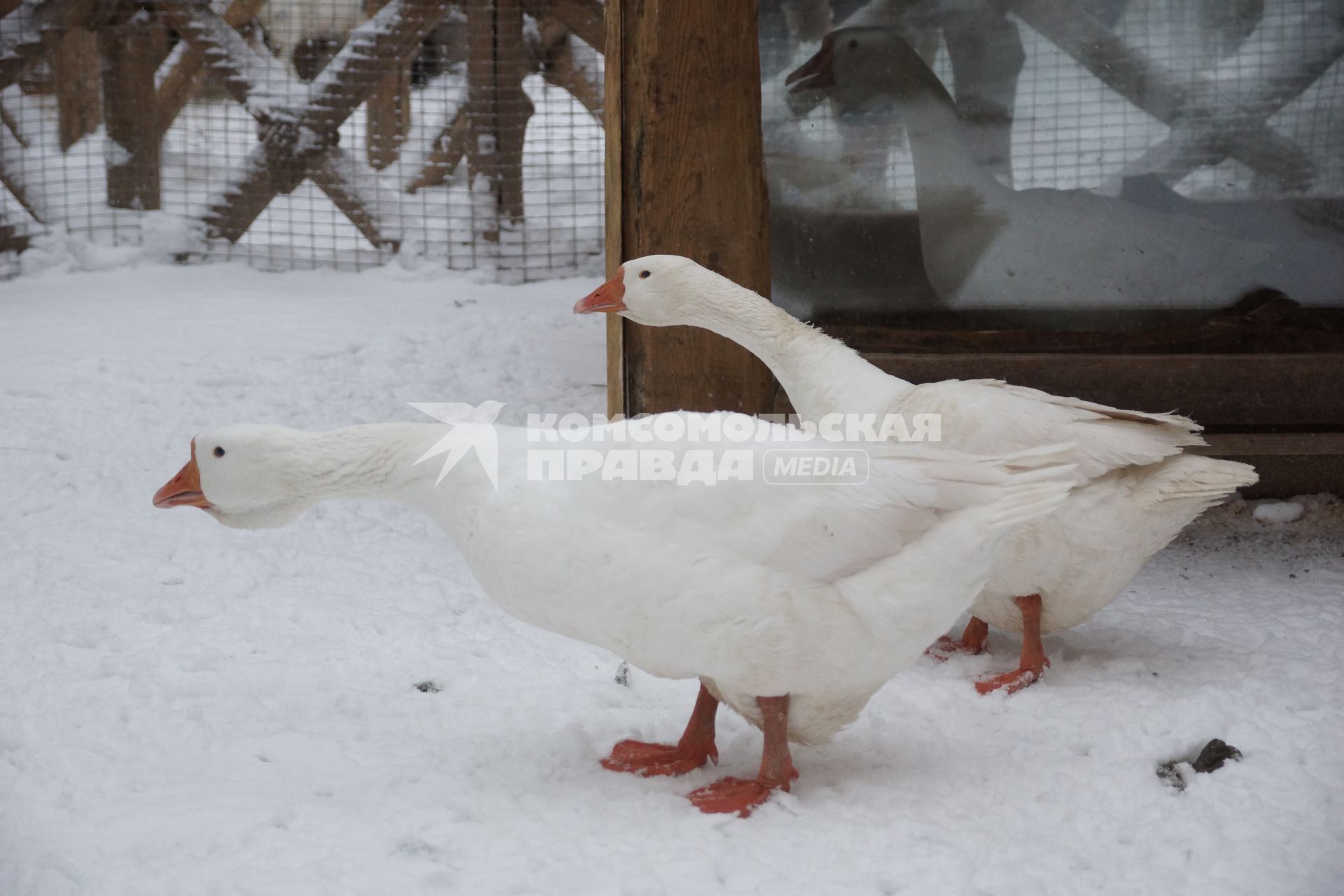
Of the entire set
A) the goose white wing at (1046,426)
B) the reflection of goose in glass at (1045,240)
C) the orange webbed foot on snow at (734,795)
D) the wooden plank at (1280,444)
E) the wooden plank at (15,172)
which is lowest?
the orange webbed foot on snow at (734,795)

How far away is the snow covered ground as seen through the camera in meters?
2.46

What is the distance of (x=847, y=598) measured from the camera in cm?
266

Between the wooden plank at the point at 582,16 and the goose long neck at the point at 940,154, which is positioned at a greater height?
the wooden plank at the point at 582,16

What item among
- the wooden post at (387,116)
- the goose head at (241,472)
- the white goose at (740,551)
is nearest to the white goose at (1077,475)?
the white goose at (740,551)

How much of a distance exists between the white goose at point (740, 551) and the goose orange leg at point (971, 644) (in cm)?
110

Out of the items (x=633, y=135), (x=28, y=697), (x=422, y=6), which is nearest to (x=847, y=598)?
(x=28, y=697)

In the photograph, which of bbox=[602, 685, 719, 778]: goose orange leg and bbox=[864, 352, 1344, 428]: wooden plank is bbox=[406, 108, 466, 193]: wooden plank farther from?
bbox=[602, 685, 719, 778]: goose orange leg

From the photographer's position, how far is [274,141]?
8.04m

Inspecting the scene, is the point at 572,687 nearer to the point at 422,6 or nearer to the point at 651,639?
the point at 651,639

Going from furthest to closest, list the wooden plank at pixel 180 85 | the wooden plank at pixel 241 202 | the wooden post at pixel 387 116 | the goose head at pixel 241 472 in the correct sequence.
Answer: the wooden post at pixel 387 116, the wooden plank at pixel 180 85, the wooden plank at pixel 241 202, the goose head at pixel 241 472

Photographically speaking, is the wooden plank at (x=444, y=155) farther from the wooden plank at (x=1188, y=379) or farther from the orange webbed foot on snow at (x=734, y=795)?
the orange webbed foot on snow at (x=734, y=795)

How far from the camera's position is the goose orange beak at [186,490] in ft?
9.42

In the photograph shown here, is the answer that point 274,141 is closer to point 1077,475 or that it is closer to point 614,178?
point 614,178

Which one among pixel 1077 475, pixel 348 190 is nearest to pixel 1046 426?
pixel 1077 475
